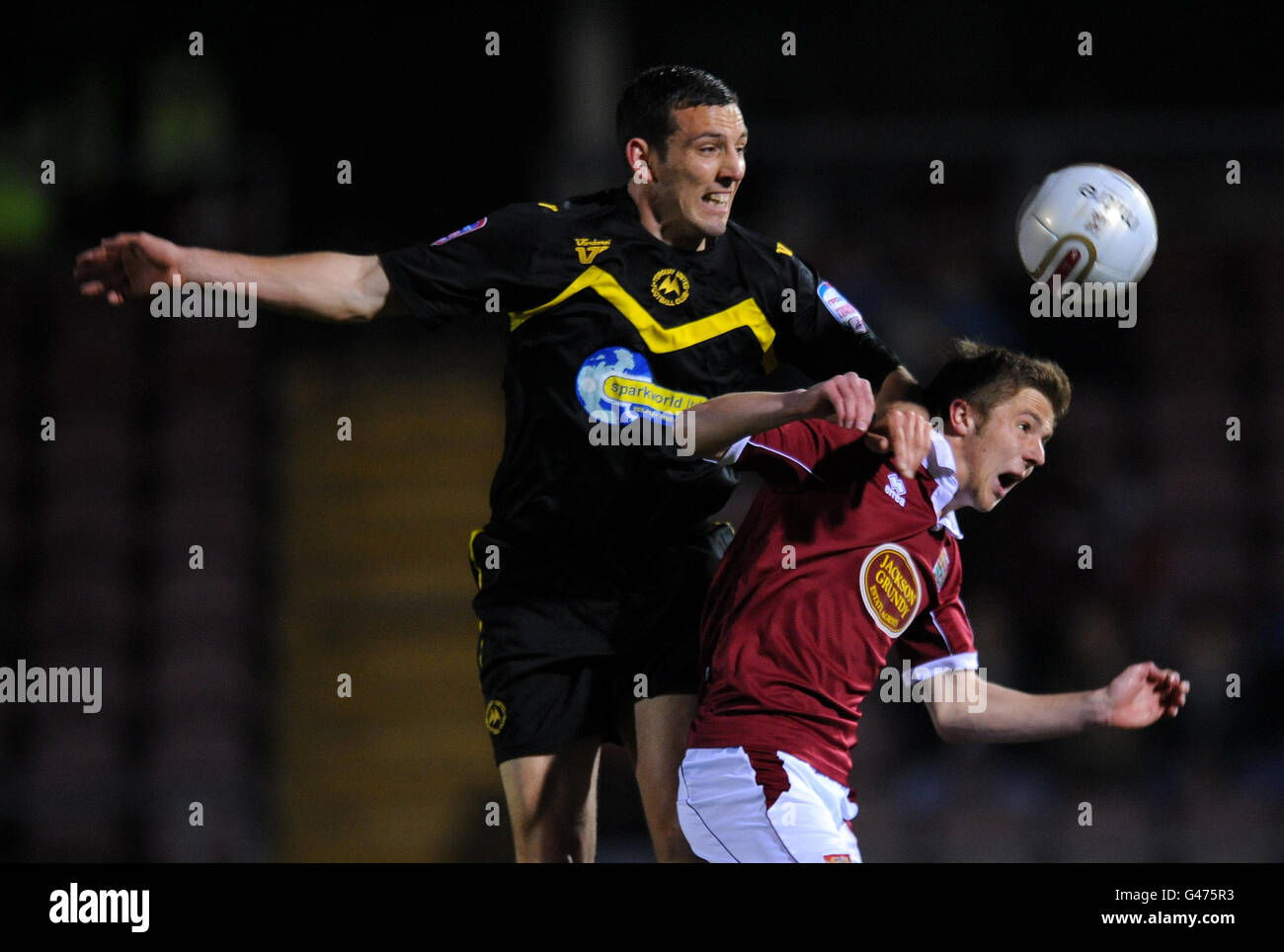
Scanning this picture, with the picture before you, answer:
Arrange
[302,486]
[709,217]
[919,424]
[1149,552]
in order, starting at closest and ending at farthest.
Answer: [919,424] → [709,217] → [1149,552] → [302,486]

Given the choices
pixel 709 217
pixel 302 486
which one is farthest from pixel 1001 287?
pixel 709 217

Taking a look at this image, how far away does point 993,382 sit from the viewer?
3496 mm

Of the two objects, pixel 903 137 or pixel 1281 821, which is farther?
pixel 903 137

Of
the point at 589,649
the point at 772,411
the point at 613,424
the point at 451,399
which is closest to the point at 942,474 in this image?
the point at 772,411

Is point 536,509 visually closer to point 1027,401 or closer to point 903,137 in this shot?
point 1027,401

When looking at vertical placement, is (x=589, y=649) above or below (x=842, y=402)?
below

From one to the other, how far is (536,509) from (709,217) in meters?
0.79

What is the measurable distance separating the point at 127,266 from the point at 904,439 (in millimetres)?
1566

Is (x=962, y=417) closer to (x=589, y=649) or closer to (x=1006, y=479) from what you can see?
(x=1006, y=479)

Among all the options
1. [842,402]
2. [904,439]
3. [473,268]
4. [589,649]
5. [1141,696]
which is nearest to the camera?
[842,402]

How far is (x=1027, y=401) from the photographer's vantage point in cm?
348

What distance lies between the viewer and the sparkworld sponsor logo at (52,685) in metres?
8.20

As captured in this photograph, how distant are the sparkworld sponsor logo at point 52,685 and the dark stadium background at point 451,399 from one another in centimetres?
8
